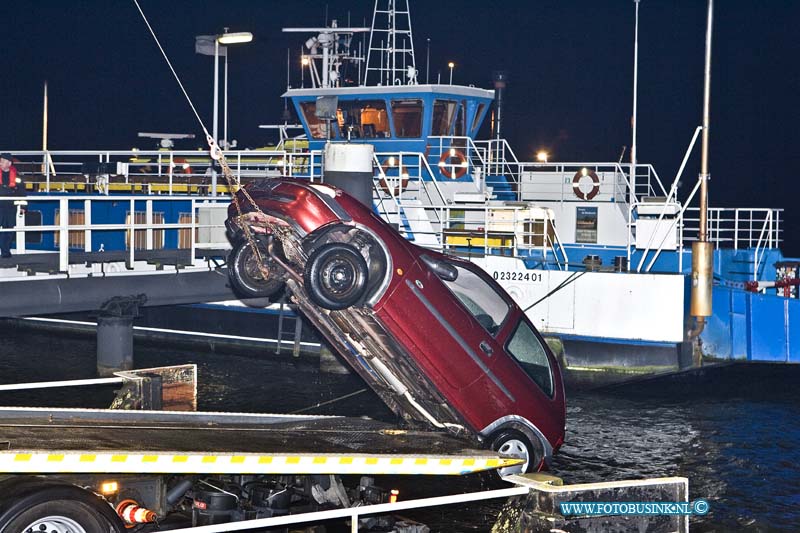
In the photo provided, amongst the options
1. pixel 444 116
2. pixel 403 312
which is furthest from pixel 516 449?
pixel 444 116

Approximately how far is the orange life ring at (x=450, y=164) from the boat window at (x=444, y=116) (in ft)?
2.68

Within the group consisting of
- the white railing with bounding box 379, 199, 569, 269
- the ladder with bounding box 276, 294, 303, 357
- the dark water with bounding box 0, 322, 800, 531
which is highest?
the white railing with bounding box 379, 199, 569, 269

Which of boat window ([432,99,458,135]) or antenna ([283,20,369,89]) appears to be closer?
boat window ([432,99,458,135])

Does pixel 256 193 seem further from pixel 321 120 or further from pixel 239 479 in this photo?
pixel 321 120

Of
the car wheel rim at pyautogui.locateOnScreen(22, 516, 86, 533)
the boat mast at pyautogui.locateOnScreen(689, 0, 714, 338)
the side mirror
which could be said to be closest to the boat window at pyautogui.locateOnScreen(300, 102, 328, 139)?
the boat mast at pyautogui.locateOnScreen(689, 0, 714, 338)

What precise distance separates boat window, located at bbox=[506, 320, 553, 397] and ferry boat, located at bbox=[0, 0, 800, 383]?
6359 mm

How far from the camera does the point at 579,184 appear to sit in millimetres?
24156

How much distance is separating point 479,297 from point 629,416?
7.03 meters

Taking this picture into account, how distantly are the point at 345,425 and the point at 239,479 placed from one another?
7.26 ft

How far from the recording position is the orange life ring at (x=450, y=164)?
25.4 metres

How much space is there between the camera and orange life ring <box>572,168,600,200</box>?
24.0 metres

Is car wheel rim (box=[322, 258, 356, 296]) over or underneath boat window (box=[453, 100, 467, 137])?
underneath

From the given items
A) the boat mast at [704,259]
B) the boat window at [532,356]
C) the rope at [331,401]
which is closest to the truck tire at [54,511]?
the boat window at [532,356]

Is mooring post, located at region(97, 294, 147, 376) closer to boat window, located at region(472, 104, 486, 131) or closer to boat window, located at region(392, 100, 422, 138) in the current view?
boat window, located at region(392, 100, 422, 138)
